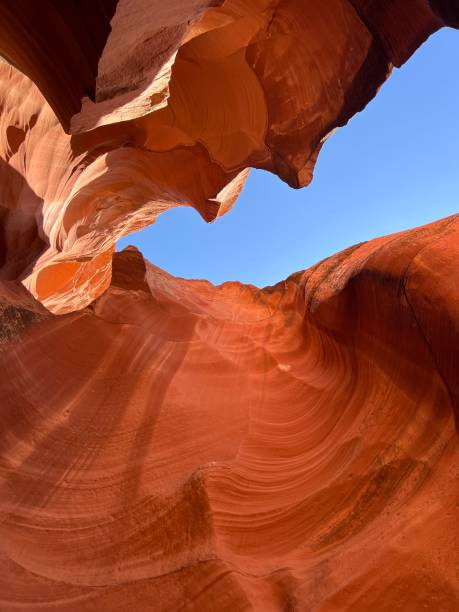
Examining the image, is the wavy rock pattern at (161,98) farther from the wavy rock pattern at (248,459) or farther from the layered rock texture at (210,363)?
the wavy rock pattern at (248,459)

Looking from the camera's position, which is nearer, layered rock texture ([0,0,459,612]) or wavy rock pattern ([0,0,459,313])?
wavy rock pattern ([0,0,459,313])

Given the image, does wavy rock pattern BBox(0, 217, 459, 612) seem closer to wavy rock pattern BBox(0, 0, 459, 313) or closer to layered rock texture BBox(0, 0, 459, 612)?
layered rock texture BBox(0, 0, 459, 612)

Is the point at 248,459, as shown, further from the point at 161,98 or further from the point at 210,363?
the point at 161,98

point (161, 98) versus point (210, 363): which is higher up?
point (161, 98)

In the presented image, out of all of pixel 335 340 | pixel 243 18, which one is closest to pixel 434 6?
pixel 243 18

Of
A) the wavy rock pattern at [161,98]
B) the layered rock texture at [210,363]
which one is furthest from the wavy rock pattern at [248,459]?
the wavy rock pattern at [161,98]

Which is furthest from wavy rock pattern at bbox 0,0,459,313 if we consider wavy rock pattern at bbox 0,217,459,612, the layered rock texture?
wavy rock pattern at bbox 0,217,459,612

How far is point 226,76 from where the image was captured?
686 cm

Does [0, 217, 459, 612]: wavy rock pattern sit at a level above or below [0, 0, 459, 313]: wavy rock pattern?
below

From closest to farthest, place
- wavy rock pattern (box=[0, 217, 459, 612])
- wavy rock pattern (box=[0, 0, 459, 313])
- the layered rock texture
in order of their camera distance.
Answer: wavy rock pattern (box=[0, 0, 459, 313]), the layered rock texture, wavy rock pattern (box=[0, 217, 459, 612])

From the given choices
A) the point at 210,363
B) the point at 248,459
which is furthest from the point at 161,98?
the point at 210,363

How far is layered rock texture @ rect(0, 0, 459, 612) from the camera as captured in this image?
3326 millimetres

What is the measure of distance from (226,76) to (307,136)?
1.66 m

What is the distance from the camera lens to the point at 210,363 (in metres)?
7.05
